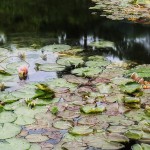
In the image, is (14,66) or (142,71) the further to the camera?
(14,66)

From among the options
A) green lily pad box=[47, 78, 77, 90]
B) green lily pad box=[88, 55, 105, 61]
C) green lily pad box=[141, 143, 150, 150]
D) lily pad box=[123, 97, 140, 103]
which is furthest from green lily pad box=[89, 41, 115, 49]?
green lily pad box=[141, 143, 150, 150]

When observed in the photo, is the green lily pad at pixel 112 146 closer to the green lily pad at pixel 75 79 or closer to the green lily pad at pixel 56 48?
the green lily pad at pixel 75 79

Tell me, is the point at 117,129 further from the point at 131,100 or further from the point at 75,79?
the point at 75,79

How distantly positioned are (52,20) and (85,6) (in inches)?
93.4

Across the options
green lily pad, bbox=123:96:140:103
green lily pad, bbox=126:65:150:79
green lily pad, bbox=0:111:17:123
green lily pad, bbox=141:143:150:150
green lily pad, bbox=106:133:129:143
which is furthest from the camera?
green lily pad, bbox=126:65:150:79

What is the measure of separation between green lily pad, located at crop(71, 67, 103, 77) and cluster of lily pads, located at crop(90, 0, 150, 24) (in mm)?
3578

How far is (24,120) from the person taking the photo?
11.9 feet

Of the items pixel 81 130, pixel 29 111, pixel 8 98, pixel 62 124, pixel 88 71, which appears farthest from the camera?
pixel 88 71

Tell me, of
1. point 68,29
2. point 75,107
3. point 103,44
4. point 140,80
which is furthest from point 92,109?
point 68,29

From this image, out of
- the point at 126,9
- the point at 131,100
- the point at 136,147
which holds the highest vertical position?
the point at 126,9

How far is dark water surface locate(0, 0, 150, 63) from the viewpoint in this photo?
21.8 feet

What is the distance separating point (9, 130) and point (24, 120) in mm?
247

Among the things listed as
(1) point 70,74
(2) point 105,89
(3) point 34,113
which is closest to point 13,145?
(3) point 34,113

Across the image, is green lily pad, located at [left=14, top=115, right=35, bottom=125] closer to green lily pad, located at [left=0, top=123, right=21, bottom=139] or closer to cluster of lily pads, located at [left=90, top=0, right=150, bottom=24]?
green lily pad, located at [left=0, top=123, right=21, bottom=139]
